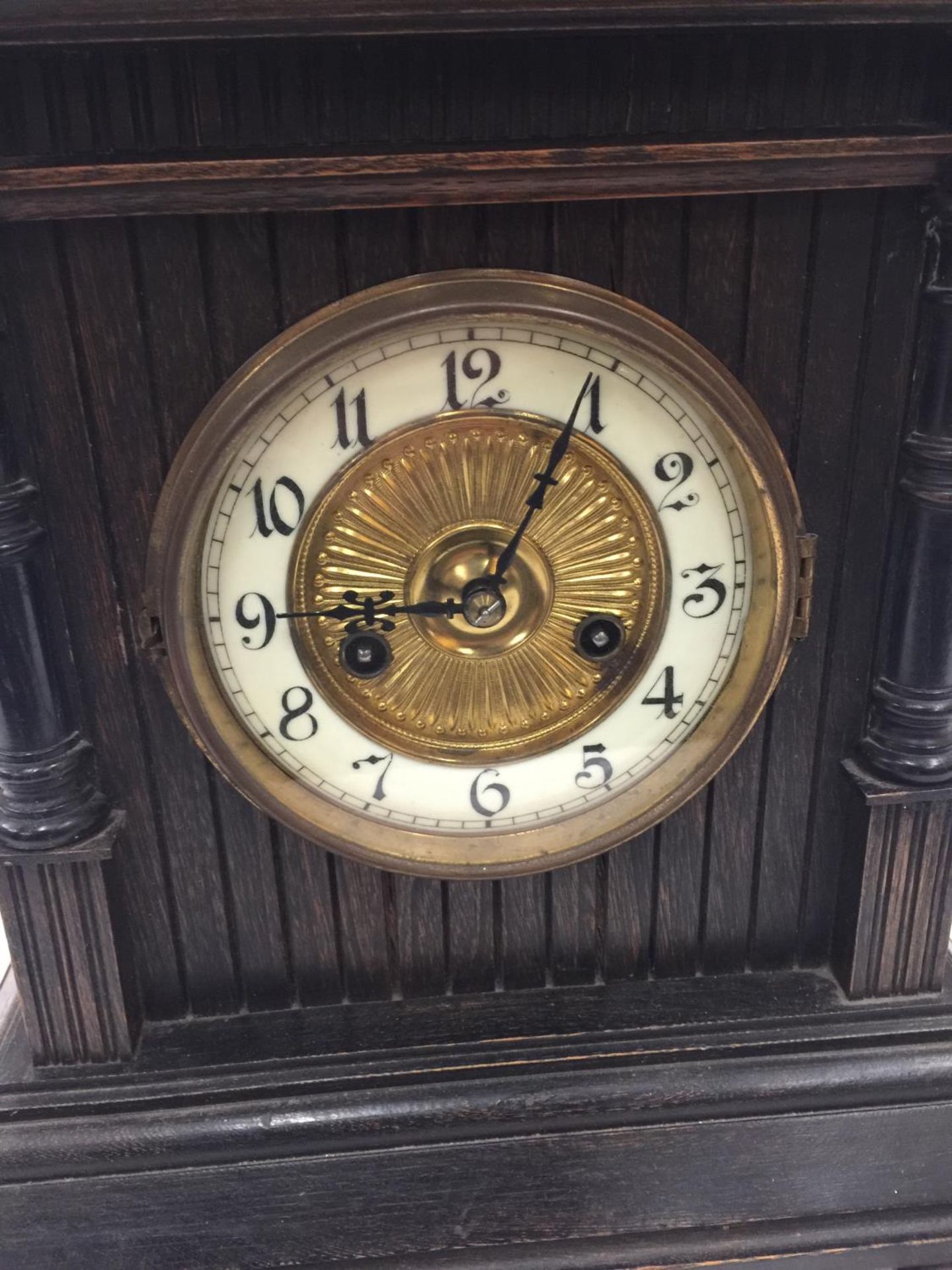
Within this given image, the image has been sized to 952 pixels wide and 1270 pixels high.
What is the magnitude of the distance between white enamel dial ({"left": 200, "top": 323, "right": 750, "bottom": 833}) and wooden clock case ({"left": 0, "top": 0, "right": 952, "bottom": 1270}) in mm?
59

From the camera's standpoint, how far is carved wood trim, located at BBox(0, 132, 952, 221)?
0.72m

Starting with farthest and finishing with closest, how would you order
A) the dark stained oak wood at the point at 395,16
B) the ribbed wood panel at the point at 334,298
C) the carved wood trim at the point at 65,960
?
the carved wood trim at the point at 65,960, the ribbed wood panel at the point at 334,298, the dark stained oak wood at the point at 395,16

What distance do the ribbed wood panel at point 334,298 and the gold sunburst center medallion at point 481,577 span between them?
0.12 meters

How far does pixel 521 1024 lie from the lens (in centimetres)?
98

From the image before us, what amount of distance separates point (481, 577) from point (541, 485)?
8cm

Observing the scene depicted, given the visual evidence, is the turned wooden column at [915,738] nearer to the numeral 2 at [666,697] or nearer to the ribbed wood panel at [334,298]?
the ribbed wood panel at [334,298]

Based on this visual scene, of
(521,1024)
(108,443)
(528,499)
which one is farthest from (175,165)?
(521,1024)

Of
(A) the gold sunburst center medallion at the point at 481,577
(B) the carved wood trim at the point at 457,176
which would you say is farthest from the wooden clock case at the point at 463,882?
(A) the gold sunburst center medallion at the point at 481,577

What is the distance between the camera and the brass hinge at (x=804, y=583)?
0.87 metres

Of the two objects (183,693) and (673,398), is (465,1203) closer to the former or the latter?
(183,693)

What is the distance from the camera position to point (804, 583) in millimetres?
877

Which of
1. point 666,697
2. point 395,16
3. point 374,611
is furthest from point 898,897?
point 395,16

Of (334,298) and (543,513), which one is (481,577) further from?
(334,298)

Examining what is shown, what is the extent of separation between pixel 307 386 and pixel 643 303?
0.83 feet
